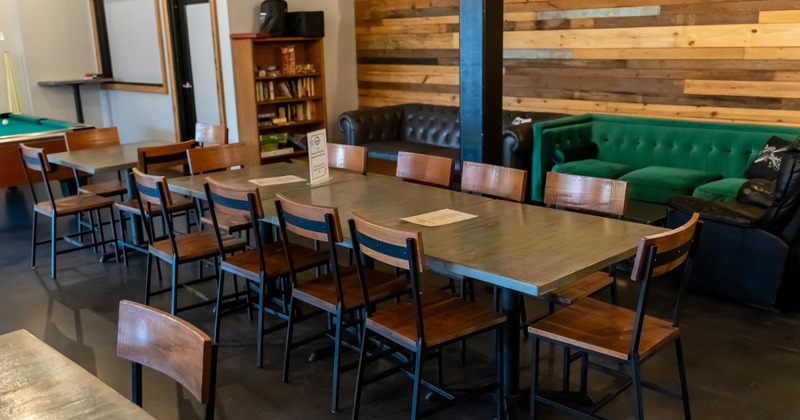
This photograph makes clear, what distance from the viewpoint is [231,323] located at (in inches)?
160

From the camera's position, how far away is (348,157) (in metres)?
4.63

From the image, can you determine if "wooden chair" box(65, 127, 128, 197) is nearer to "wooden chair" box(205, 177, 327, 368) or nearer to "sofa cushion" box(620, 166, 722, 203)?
"wooden chair" box(205, 177, 327, 368)

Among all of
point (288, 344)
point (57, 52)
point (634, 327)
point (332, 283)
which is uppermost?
point (57, 52)

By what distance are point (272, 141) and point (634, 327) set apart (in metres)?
5.83

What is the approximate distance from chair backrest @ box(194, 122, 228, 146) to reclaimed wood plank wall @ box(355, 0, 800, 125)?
290 cm

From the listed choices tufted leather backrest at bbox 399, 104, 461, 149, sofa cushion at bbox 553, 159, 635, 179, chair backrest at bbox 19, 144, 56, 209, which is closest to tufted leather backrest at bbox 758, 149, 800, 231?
sofa cushion at bbox 553, 159, 635, 179

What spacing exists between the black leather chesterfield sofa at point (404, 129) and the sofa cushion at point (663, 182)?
1651 millimetres

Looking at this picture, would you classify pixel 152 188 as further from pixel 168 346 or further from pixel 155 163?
pixel 168 346

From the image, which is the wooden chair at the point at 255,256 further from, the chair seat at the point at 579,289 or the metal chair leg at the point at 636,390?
the metal chair leg at the point at 636,390

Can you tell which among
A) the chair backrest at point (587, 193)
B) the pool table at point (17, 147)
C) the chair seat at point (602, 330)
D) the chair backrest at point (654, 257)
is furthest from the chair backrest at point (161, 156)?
the chair backrest at point (654, 257)

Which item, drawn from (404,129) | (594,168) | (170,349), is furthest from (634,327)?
(404,129)

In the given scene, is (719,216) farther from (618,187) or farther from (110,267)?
(110,267)

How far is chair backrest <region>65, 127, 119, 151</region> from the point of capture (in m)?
5.78

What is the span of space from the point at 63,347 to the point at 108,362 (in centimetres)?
39
